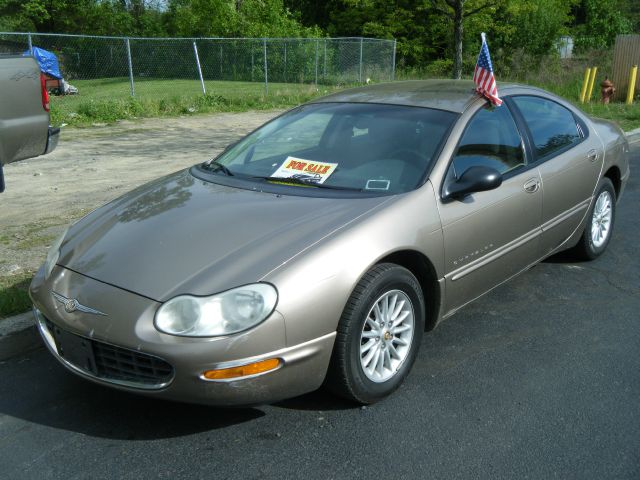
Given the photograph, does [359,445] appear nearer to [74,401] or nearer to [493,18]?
[74,401]

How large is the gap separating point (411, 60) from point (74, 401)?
3079 cm

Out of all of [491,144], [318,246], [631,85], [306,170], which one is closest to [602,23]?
[631,85]

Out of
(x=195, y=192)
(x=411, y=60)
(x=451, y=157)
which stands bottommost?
(x=411, y=60)

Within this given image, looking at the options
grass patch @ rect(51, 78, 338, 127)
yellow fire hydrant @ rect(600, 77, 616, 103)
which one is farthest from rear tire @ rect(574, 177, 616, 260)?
yellow fire hydrant @ rect(600, 77, 616, 103)

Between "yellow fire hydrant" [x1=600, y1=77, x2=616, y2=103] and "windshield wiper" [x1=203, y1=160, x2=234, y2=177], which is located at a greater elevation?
"windshield wiper" [x1=203, y1=160, x2=234, y2=177]

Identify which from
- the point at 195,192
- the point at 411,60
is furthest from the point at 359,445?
the point at 411,60

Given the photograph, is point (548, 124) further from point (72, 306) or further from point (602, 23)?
point (602, 23)

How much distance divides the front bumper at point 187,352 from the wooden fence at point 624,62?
61.8ft

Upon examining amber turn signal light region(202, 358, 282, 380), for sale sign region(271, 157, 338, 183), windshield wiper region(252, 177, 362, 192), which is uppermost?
for sale sign region(271, 157, 338, 183)

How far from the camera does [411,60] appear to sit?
3212 centimetres

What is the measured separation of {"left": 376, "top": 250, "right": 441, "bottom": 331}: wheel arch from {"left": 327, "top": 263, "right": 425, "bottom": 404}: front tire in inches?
3.8

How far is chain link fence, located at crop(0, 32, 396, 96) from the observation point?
1908 cm

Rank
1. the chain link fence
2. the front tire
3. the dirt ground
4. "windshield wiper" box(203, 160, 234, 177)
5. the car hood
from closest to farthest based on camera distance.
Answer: the car hood, the front tire, "windshield wiper" box(203, 160, 234, 177), the dirt ground, the chain link fence

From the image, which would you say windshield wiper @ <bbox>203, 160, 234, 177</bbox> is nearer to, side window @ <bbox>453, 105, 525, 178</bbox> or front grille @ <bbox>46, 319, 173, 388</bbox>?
side window @ <bbox>453, 105, 525, 178</bbox>
